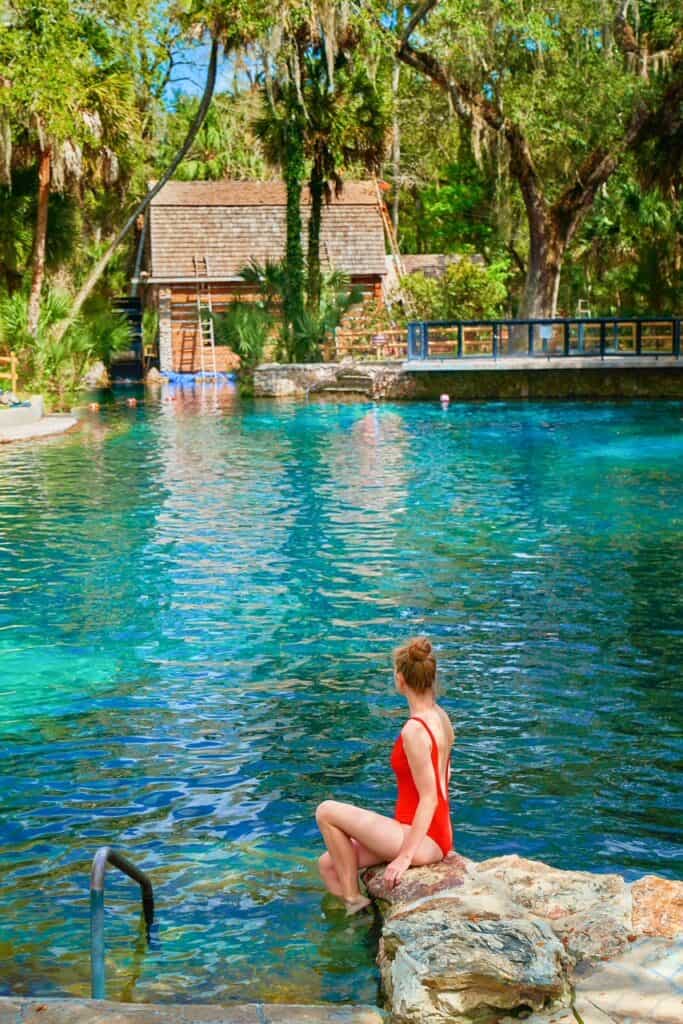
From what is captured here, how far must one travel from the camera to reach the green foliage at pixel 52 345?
32.1 meters

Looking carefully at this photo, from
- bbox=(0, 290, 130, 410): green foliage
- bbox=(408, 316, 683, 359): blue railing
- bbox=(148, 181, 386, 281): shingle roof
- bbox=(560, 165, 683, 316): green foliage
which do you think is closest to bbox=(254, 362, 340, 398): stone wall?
bbox=(408, 316, 683, 359): blue railing

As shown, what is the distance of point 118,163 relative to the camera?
3675 centimetres

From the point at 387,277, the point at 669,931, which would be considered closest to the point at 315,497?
the point at 669,931

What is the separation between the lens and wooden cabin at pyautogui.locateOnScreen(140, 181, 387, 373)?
174 feet

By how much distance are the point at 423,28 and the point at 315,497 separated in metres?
21.6

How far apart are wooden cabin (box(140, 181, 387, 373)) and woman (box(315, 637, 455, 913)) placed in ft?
154

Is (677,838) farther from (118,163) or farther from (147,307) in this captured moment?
(147,307)

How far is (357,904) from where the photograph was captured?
238 inches

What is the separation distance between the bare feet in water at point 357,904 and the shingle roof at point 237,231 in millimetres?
47865

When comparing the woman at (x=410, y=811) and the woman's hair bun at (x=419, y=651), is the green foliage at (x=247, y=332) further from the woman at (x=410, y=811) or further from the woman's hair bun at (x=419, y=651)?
the woman's hair bun at (x=419, y=651)

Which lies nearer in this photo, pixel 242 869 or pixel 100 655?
pixel 242 869

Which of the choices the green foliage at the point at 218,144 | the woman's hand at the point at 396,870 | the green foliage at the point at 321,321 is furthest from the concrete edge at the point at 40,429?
the green foliage at the point at 218,144

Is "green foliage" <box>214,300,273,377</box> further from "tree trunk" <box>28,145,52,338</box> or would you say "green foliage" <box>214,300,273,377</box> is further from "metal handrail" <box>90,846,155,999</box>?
"metal handrail" <box>90,846,155,999</box>

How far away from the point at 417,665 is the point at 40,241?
103ft
